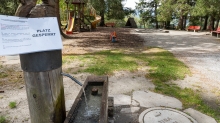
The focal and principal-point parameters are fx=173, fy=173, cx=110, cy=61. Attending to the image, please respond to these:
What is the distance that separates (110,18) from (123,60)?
19.3 m

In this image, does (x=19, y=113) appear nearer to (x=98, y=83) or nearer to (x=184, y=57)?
(x=98, y=83)

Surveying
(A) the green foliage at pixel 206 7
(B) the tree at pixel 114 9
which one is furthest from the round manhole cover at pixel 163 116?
(B) the tree at pixel 114 9

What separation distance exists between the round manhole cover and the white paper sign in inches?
76.3

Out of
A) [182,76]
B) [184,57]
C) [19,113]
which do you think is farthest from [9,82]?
[184,57]

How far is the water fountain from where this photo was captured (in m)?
1.88

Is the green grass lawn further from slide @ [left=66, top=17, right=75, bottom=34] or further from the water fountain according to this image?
slide @ [left=66, top=17, right=75, bottom=34]

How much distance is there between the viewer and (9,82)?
4215mm

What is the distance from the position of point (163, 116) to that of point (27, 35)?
92.7 inches

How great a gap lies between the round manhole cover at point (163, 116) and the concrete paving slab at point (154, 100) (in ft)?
0.57

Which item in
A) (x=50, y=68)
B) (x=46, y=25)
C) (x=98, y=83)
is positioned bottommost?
(x=98, y=83)

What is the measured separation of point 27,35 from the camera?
4.29 ft

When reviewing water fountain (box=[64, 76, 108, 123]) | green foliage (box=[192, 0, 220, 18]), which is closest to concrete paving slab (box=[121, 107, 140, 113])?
water fountain (box=[64, 76, 108, 123])

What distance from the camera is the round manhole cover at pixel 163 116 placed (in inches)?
105

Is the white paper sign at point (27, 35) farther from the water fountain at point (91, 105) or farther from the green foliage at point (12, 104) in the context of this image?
the green foliage at point (12, 104)
